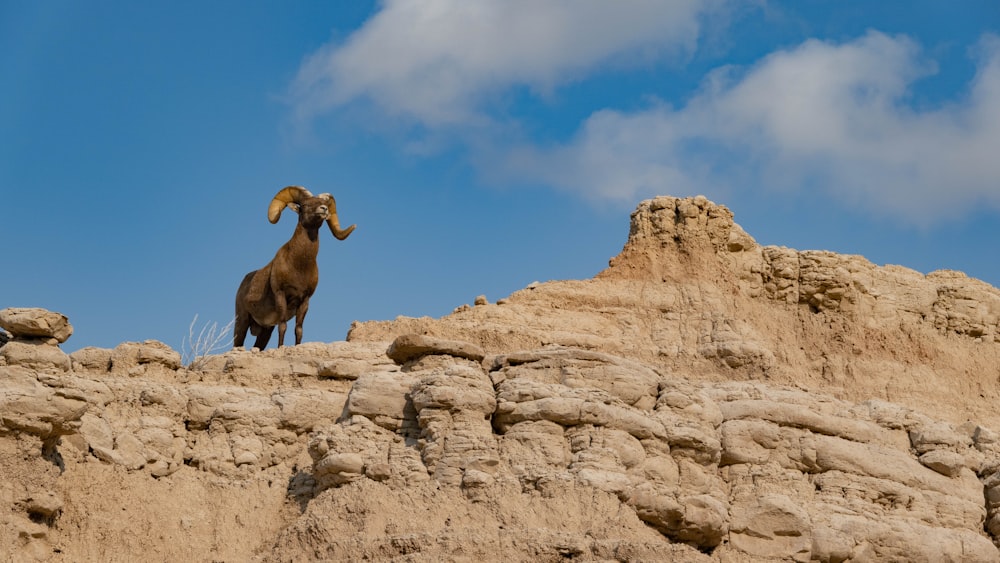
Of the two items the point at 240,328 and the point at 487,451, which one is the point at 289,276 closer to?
the point at 240,328

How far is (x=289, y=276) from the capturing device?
83.1ft

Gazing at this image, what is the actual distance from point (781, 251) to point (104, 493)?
1232 cm

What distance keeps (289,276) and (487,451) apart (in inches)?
289

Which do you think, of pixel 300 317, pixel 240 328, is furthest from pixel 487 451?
pixel 240 328

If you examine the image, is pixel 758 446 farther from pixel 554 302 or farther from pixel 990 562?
pixel 554 302

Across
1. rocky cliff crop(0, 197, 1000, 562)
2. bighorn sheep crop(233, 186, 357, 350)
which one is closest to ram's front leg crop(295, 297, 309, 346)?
bighorn sheep crop(233, 186, 357, 350)

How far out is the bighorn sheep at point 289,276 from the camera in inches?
997

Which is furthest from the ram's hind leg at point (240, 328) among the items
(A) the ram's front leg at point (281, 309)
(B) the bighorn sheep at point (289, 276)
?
(A) the ram's front leg at point (281, 309)

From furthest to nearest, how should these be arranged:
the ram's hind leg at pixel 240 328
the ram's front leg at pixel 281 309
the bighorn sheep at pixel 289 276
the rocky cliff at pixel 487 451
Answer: the ram's hind leg at pixel 240 328, the bighorn sheep at pixel 289 276, the ram's front leg at pixel 281 309, the rocky cliff at pixel 487 451

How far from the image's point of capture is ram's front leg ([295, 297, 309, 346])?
25.0 meters

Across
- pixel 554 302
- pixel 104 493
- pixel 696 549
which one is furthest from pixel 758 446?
pixel 104 493

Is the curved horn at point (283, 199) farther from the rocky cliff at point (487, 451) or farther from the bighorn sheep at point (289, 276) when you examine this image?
the rocky cliff at point (487, 451)

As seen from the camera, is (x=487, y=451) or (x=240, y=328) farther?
(x=240, y=328)

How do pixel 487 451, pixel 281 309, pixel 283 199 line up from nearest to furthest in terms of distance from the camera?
1. pixel 487 451
2. pixel 281 309
3. pixel 283 199
